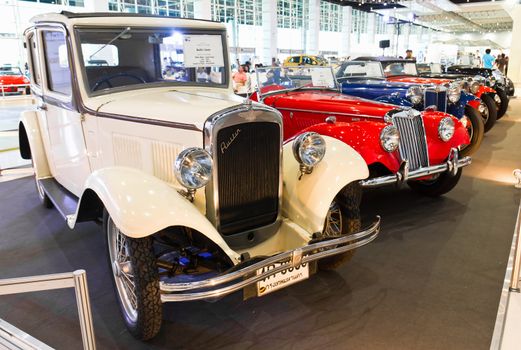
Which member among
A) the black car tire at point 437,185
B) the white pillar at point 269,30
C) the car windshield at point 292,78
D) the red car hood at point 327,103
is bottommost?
the black car tire at point 437,185

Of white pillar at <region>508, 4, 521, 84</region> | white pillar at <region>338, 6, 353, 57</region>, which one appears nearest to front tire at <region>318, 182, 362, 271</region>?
white pillar at <region>508, 4, 521, 84</region>

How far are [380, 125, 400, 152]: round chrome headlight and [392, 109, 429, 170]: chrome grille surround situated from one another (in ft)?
0.83

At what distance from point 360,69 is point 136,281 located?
590cm

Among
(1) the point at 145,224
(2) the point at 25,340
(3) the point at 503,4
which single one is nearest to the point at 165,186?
A: (1) the point at 145,224

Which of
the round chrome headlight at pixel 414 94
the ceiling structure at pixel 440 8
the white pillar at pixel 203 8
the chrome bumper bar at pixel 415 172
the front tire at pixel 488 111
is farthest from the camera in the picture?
the ceiling structure at pixel 440 8

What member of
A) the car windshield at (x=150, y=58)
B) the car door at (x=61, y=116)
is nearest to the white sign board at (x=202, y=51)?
the car windshield at (x=150, y=58)

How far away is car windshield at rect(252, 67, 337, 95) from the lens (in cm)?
525

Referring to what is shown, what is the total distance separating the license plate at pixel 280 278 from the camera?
6.81 feet

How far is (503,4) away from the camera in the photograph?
22156mm

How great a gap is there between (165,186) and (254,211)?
59 cm

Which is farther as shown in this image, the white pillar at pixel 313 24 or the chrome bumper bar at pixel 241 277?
the white pillar at pixel 313 24

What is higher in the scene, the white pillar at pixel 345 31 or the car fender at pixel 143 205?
the white pillar at pixel 345 31

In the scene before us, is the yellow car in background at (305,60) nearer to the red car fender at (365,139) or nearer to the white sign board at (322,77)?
the white sign board at (322,77)

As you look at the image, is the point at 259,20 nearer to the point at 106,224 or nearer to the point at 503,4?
the point at 503,4
